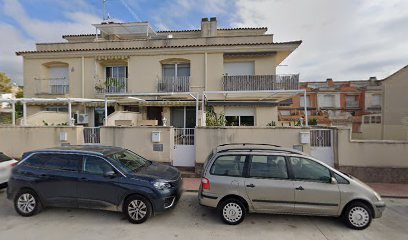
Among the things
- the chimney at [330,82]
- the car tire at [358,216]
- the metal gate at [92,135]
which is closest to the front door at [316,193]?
the car tire at [358,216]

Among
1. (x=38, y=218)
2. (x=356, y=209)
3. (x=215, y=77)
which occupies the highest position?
(x=215, y=77)

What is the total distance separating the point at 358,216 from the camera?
14.5ft

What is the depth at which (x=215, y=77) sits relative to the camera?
1388 cm

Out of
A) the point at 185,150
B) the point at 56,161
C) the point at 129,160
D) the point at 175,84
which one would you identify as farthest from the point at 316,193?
the point at 175,84

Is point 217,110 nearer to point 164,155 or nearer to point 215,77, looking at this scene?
point 215,77

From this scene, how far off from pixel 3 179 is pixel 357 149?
11059mm

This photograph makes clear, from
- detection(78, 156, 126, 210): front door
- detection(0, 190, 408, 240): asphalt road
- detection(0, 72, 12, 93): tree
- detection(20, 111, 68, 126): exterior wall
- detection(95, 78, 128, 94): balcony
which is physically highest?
detection(0, 72, 12, 93): tree

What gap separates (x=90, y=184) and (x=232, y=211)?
311cm

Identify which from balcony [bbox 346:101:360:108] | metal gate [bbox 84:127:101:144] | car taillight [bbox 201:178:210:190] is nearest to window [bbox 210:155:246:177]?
car taillight [bbox 201:178:210:190]

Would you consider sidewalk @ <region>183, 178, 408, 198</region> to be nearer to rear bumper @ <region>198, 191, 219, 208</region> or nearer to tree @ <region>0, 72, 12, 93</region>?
rear bumper @ <region>198, 191, 219, 208</region>

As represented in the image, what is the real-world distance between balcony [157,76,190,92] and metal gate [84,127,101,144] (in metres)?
5.76

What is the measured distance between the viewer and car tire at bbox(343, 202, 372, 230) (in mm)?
4410

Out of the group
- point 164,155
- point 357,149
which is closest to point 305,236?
point 357,149

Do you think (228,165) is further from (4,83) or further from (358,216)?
(4,83)
